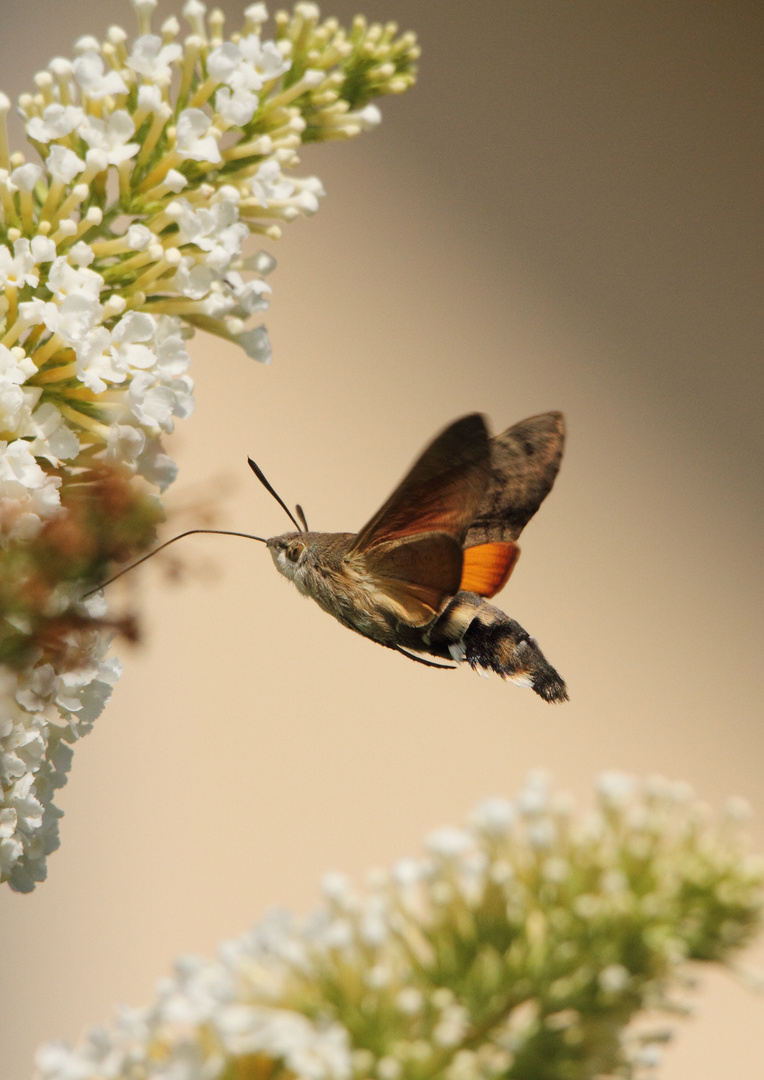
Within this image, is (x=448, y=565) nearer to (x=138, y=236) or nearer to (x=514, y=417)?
(x=138, y=236)

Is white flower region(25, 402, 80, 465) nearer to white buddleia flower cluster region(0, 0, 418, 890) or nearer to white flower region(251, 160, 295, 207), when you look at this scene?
white buddleia flower cluster region(0, 0, 418, 890)

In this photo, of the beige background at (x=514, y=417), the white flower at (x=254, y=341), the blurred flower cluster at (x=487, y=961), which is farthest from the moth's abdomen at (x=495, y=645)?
the beige background at (x=514, y=417)

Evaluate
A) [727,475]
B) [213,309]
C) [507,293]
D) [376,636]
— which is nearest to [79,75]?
[213,309]

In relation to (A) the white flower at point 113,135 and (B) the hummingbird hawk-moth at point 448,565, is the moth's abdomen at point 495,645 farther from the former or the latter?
(A) the white flower at point 113,135

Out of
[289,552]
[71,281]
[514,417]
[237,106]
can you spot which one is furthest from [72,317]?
[514,417]

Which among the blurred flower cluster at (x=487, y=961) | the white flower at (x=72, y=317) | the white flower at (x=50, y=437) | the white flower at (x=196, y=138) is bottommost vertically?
the blurred flower cluster at (x=487, y=961)

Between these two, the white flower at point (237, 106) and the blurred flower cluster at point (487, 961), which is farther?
the white flower at point (237, 106)
